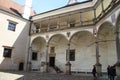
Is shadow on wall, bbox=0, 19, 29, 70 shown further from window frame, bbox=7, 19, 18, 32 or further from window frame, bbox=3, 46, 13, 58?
window frame, bbox=7, 19, 18, 32

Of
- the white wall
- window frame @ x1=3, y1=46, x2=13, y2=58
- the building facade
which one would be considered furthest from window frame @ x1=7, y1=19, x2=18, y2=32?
window frame @ x1=3, y1=46, x2=13, y2=58

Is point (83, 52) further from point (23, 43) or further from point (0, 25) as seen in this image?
point (0, 25)

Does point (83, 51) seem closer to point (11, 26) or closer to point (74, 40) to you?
point (74, 40)

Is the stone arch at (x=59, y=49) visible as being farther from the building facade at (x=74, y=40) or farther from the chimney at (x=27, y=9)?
the chimney at (x=27, y=9)

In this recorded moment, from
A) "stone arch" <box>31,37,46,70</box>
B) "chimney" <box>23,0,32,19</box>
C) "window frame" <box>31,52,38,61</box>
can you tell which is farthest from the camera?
"chimney" <box>23,0,32,19</box>

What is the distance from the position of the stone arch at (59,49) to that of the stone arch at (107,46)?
5653 mm

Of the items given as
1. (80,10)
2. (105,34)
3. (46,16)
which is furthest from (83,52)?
(46,16)

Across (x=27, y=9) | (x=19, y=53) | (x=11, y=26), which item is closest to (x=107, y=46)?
(x=19, y=53)

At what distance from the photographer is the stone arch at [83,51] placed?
19.0 m

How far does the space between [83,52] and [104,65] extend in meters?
3.36

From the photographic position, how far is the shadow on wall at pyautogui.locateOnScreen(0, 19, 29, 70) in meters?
19.5

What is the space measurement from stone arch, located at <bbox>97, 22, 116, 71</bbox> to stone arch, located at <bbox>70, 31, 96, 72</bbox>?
1.28m

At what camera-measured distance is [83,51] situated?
65.2ft

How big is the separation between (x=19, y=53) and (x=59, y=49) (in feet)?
19.9
